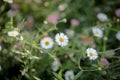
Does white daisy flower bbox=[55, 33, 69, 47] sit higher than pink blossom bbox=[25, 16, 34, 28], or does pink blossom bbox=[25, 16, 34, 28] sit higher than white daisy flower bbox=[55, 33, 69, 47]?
white daisy flower bbox=[55, 33, 69, 47]

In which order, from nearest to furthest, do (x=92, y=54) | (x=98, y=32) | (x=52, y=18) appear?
(x=92, y=54), (x=98, y=32), (x=52, y=18)

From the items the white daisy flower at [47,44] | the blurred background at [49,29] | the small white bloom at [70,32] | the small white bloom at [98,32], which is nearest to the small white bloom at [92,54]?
the blurred background at [49,29]

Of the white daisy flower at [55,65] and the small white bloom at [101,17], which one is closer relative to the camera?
the white daisy flower at [55,65]

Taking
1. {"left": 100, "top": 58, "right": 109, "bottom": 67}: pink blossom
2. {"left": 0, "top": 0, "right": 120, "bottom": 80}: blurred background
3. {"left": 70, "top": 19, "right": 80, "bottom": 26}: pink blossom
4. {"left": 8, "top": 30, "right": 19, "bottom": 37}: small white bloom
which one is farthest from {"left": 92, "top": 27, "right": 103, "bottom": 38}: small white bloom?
{"left": 8, "top": 30, "right": 19, "bottom": 37}: small white bloom

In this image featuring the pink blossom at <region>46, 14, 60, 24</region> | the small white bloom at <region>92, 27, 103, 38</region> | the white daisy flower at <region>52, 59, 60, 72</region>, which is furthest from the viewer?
the pink blossom at <region>46, 14, 60, 24</region>

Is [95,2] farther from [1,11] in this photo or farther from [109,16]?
[1,11]

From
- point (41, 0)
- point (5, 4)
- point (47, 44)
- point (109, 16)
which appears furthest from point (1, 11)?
point (109, 16)

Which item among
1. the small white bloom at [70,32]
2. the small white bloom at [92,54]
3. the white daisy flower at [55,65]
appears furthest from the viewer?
the small white bloom at [70,32]

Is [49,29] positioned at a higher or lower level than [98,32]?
higher

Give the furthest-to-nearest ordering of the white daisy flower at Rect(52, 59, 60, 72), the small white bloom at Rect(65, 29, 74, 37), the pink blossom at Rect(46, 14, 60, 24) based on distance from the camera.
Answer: the pink blossom at Rect(46, 14, 60, 24)
the small white bloom at Rect(65, 29, 74, 37)
the white daisy flower at Rect(52, 59, 60, 72)

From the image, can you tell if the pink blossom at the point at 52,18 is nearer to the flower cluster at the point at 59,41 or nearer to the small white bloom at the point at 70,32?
the small white bloom at the point at 70,32

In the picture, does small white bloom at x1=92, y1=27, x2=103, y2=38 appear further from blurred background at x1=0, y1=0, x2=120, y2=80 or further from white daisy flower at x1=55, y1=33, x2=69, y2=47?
white daisy flower at x1=55, y1=33, x2=69, y2=47

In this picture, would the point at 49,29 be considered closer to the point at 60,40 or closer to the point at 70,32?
the point at 60,40

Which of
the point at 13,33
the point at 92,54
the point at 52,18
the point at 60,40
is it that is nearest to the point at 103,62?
the point at 92,54
